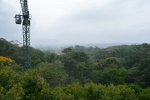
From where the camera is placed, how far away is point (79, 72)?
274ft

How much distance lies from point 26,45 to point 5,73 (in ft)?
109

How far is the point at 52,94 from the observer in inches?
1118

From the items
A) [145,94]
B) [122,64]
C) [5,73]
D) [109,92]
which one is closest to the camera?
[5,73]

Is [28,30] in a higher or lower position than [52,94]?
higher

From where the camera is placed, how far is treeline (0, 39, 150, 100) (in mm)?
28266

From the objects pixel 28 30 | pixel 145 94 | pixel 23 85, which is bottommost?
pixel 145 94

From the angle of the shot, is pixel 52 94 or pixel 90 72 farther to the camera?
pixel 90 72

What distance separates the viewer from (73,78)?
78938mm

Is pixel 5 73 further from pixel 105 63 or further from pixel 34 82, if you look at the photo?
pixel 105 63

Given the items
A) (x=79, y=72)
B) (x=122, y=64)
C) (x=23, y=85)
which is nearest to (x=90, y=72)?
(x=79, y=72)

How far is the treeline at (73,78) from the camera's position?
2827 cm

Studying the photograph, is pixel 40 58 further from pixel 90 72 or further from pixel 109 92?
pixel 109 92

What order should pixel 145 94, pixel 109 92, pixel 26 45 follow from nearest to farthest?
pixel 109 92
pixel 145 94
pixel 26 45

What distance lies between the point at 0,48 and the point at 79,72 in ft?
58.5
